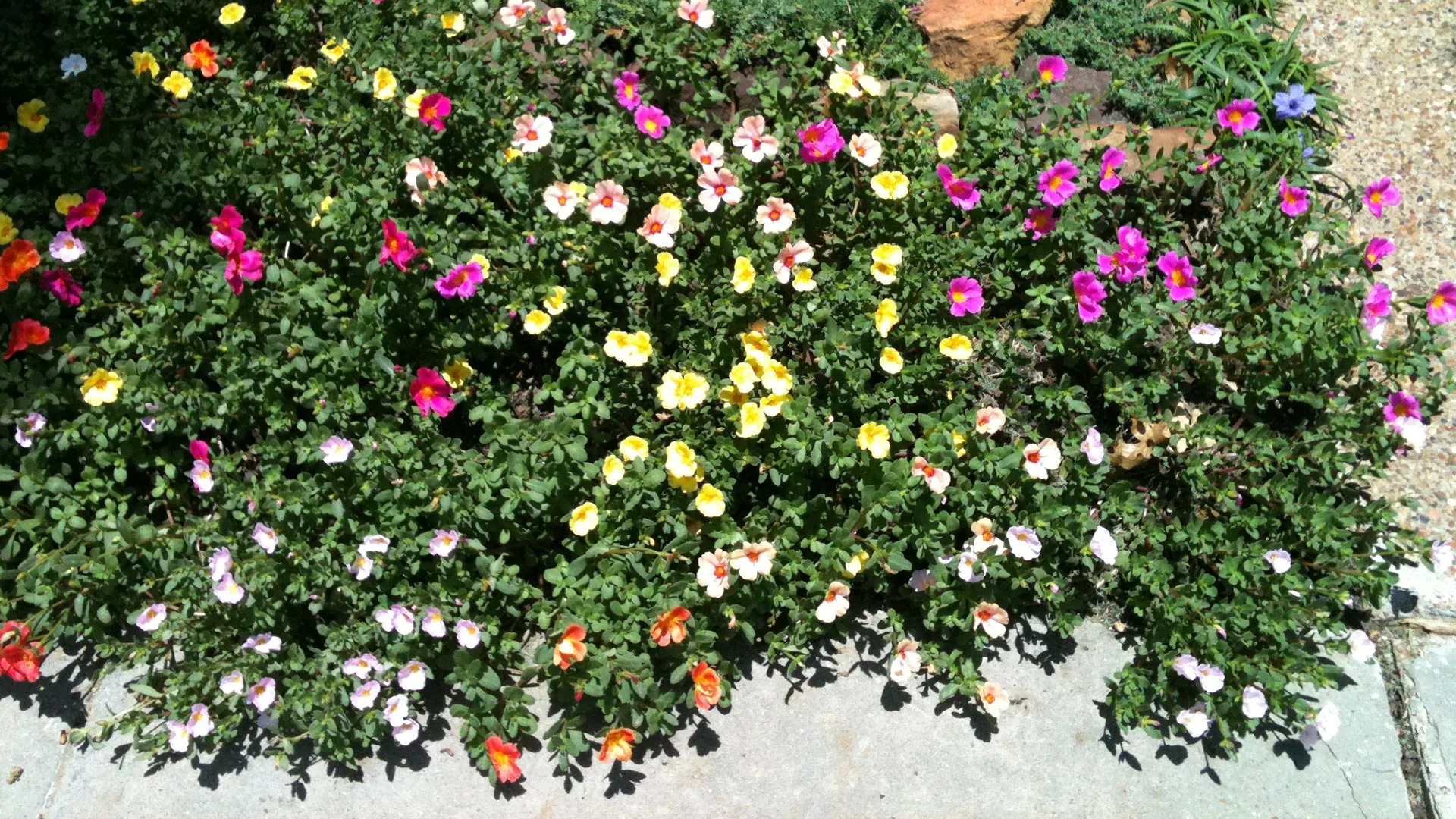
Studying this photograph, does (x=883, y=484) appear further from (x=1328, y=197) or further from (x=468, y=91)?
(x=1328, y=197)

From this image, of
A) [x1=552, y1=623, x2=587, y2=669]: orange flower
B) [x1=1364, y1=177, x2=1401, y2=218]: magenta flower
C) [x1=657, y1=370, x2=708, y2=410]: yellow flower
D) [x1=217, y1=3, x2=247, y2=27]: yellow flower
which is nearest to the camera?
[x1=552, y1=623, x2=587, y2=669]: orange flower

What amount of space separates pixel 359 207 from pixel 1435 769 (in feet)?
10.2

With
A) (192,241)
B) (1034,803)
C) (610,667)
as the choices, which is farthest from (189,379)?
(1034,803)

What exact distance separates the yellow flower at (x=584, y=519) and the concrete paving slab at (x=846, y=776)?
598 millimetres

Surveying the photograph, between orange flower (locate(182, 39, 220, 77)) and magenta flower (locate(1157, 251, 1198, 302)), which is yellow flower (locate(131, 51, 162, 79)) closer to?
orange flower (locate(182, 39, 220, 77))

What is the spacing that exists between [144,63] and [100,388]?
107 centimetres

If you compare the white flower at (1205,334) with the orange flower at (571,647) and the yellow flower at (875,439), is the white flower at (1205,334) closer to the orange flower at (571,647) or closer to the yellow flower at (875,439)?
the yellow flower at (875,439)

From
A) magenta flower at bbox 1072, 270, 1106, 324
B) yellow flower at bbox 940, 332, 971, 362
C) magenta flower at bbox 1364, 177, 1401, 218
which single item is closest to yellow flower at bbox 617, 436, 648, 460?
yellow flower at bbox 940, 332, 971, 362

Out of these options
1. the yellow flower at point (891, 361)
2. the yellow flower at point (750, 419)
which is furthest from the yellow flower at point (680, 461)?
the yellow flower at point (891, 361)

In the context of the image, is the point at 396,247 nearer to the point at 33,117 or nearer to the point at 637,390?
the point at 637,390

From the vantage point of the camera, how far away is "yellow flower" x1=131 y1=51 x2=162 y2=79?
3344 mm

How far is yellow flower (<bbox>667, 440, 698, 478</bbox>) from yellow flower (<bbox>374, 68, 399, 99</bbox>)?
130 cm

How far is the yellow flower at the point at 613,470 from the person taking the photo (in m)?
2.87

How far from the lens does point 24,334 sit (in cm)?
291
